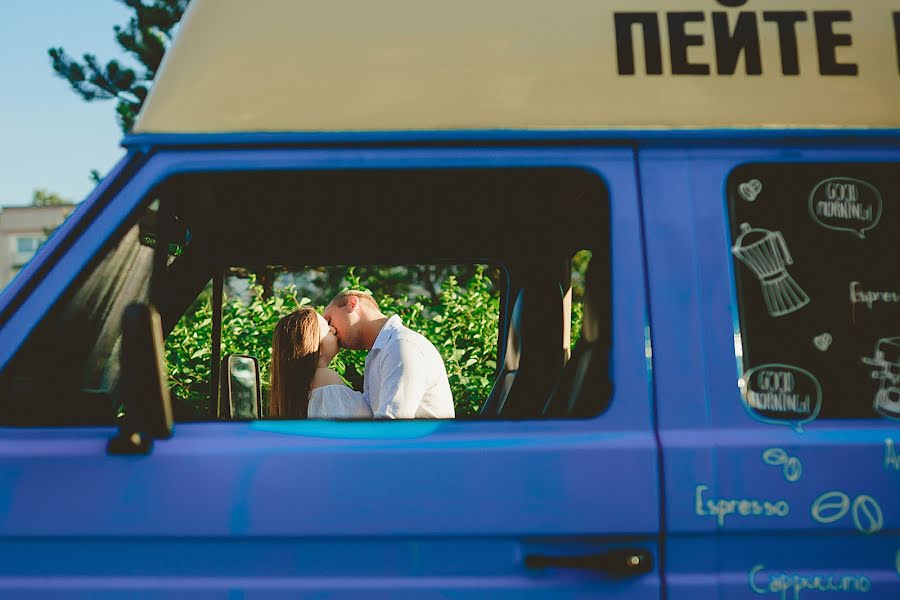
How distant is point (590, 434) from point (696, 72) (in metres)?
0.85

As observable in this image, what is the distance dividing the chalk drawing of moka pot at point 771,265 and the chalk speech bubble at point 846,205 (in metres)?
0.12

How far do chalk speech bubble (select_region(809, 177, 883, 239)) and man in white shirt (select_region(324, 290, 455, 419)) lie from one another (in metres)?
1.44

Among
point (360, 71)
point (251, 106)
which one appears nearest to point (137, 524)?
point (251, 106)

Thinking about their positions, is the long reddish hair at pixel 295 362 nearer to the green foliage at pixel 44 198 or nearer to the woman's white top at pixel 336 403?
the woman's white top at pixel 336 403

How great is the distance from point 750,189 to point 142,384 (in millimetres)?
1391

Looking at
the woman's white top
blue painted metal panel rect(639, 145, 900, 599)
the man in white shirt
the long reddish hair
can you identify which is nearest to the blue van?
blue painted metal panel rect(639, 145, 900, 599)

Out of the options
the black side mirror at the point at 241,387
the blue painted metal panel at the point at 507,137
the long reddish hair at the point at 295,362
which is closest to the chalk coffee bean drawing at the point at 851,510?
the blue painted metal panel at the point at 507,137

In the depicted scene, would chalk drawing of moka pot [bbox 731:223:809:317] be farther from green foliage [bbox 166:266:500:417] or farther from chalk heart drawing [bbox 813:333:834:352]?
green foliage [bbox 166:266:500:417]

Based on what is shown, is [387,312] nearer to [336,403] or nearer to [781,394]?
[336,403]

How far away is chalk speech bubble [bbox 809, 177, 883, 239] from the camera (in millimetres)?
1810

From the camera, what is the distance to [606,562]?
1.64m

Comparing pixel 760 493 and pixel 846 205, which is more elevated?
pixel 846 205

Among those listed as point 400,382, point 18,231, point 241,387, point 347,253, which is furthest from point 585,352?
point 18,231

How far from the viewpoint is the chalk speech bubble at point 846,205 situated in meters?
1.81
